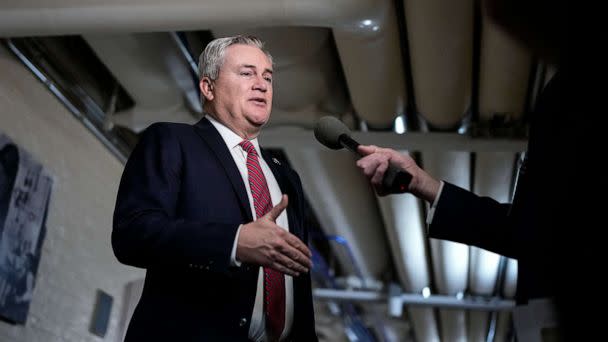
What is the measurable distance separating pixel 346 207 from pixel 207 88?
378 centimetres

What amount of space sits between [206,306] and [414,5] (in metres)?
2.21

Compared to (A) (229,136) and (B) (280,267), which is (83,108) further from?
(B) (280,267)

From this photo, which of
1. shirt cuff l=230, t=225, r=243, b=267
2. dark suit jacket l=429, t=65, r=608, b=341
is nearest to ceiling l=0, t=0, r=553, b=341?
shirt cuff l=230, t=225, r=243, b=267

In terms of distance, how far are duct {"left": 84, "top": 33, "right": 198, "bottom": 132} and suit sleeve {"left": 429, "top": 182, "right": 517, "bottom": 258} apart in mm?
2841

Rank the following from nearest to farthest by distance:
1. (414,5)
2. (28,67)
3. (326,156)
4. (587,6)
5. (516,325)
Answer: (587,6)
(516,325)
(414,5)
(28,67)
(326,156)

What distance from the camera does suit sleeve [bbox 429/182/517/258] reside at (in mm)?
1435

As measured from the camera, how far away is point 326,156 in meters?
4.82

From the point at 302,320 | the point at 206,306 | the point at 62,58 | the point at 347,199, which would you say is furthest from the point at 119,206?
the point at 347,199

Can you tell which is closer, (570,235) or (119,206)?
(570,235)

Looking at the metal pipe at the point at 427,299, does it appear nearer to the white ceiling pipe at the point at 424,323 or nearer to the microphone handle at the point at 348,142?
the white ceiling pipe at the point at 424,323

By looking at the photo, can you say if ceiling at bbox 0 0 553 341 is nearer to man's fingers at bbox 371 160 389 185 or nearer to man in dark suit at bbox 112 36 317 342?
man in dark suit at bbox 112 36 317 342

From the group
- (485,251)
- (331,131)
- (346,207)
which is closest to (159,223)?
(331,131)

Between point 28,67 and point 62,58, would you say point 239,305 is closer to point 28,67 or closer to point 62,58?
point 28,67

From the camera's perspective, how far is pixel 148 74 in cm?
423
